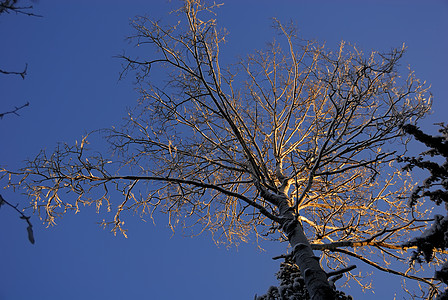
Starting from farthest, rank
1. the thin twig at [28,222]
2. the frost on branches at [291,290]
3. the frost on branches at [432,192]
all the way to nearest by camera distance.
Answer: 1. the frost on branches at [291,290]
2. the frost on branches at [432,192]
3. the thin twig at [28,222]

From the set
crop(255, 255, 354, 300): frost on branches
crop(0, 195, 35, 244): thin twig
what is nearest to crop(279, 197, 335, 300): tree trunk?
crop(255, 255, 354, 300): frost on branches

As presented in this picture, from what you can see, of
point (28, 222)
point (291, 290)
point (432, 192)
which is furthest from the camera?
point (291, 290)

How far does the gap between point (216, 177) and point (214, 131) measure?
1.02 meters

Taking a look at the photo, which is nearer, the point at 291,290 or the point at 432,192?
the point at 432,192

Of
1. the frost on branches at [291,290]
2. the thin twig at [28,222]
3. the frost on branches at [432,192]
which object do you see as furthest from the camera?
the frost on branches at [291,290]

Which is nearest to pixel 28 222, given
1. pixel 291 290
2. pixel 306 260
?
pixel 306 260

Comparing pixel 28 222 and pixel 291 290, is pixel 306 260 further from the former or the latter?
pixel 28 222

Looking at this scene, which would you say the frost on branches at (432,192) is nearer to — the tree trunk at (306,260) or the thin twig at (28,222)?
the tree trunk at (306,260)

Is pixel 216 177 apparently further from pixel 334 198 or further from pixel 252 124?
pixel 334 198

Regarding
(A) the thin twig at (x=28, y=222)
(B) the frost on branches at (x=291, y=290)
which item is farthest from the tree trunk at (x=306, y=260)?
(A) the thin twig at (x=28, y=222)

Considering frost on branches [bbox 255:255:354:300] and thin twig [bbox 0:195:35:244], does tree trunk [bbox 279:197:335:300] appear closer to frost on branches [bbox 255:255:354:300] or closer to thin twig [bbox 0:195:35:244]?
frost on branches [bbox 255:255:354:300]

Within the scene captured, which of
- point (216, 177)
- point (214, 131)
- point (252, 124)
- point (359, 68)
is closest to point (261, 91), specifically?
point (252, 124)

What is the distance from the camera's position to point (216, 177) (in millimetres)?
8141

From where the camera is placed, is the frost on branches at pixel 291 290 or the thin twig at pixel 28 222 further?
the frost on branches at pixel 291 290
